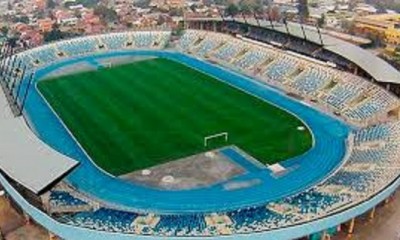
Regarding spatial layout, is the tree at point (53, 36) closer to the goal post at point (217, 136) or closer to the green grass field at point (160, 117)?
the green grass field at point (160, 117)

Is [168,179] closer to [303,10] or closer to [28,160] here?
[28,160]

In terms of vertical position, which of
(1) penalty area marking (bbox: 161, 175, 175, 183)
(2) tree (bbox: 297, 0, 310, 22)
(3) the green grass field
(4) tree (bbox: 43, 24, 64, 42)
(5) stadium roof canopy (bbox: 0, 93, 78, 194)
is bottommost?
(4) tree (bbox: 43, 24, 64, 42)

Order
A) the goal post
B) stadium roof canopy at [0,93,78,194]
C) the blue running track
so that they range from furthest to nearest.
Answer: the goal post
the blue running track
stadium roof canopy at [0,93,78,194]

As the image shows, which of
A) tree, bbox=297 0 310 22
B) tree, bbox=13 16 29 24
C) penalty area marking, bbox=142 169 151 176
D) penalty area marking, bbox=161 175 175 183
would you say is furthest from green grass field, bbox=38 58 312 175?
tree, bbox=13 16 29 24

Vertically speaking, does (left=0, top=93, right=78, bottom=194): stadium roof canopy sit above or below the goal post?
above

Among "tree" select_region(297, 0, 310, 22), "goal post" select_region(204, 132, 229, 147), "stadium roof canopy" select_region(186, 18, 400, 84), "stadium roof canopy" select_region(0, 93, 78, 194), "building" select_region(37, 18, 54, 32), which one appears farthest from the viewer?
"tree" select_region(297, 0, 310, 22)

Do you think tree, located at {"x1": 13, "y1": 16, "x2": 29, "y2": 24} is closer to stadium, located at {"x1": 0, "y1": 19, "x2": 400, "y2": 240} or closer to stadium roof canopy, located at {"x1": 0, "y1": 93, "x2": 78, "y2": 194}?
stadium, located at {"x1": 0, "y1": 19, "x2": 400, "y2": 240}
